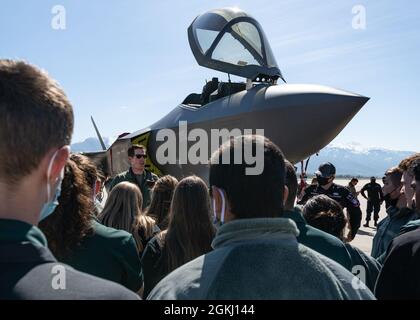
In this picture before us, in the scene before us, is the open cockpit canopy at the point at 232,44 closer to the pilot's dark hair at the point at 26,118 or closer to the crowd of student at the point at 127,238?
the crowd of student at the point at 127,238

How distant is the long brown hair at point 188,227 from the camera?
2.99 m

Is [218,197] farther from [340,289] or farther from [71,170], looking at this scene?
[71,170]

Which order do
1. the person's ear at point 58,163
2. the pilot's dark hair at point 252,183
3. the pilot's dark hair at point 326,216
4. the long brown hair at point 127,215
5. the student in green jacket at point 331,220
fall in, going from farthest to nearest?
the long brown hair at point 127,215 < the pilot's dark hair at point 326,216 < the student in green jacket at point 331,220 < the pilot's dark hair at point 252,183 < the person's ear at point 58,163

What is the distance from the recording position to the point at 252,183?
1.61m

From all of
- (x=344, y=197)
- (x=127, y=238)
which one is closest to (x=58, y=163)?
(x=127, y=238)

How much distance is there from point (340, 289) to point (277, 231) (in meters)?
0.29

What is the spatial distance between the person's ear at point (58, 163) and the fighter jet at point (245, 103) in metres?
5.09

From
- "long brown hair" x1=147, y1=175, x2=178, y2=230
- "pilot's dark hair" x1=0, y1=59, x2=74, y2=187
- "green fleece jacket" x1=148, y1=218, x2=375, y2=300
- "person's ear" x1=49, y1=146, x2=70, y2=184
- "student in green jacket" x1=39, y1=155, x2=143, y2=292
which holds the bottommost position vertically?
"long brown hair" x1=147, y1=175, x2=178, y2=230

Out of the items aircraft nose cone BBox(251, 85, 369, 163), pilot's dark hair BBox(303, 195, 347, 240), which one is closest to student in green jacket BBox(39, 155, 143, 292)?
pilot's dark hair BBox(303, 195, 347, 240)

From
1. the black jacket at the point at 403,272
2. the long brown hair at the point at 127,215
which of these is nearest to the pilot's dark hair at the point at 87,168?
the long brown hair at the point at 127,215

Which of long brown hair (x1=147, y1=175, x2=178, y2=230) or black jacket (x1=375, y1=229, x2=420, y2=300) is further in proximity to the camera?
long brown hair (x1=147, y1=175, x2=178, y2=230)

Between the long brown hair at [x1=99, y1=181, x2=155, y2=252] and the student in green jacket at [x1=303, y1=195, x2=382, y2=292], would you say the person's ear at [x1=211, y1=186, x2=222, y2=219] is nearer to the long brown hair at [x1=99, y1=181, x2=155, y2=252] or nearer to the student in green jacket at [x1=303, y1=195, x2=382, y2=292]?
the student in green jacket at [x1=303, y1=195, x2=382, y2=292]

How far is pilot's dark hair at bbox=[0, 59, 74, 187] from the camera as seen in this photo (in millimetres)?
1178

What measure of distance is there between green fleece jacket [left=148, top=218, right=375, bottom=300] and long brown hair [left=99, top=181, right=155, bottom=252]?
7.22 ft
